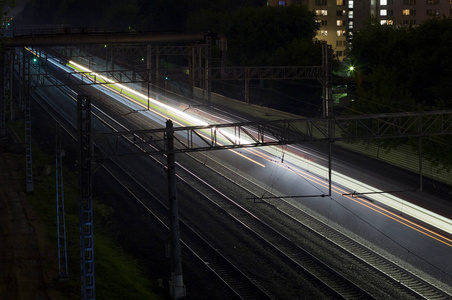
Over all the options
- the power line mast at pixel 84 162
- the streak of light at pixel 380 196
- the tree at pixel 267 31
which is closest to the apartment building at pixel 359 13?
the tree at pixel 267 31

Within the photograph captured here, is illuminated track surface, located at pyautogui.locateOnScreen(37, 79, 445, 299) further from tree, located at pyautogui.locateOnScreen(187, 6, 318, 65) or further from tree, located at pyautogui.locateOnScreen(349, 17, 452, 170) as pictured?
tree, located at pyautogui.locateOnScreen(187, 6, 318, 65)

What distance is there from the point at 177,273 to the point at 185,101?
3377 centimetres

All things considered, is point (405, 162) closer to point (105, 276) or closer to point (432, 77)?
point (432, 77)

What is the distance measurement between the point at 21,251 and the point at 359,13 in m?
72.2

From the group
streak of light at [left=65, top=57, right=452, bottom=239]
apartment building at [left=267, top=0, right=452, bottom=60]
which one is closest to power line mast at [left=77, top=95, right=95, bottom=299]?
streak of light at [left=65, top=57, right=452, bottom=239]

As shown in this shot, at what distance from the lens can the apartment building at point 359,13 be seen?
83.3 m

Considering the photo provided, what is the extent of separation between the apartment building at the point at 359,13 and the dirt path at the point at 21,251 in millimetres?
55971

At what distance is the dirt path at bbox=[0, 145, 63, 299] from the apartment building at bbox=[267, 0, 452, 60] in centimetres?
5597

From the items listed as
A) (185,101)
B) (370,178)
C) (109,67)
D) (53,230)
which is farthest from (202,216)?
(109,67)

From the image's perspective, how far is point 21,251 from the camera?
22422 millimetres

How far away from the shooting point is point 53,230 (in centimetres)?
2502

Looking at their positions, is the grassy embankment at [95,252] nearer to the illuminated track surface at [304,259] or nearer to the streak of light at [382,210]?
the illuminated track surface at [304,259]

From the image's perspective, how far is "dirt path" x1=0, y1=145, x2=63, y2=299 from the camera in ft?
63.1

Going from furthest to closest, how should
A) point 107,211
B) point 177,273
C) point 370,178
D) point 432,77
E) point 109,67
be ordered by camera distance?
point 109,67, point 432,77, point 370,178, point 107,211, point 177,273
